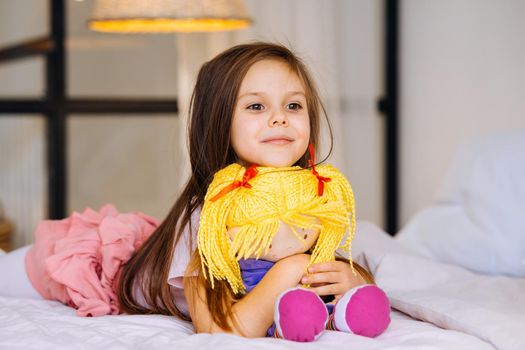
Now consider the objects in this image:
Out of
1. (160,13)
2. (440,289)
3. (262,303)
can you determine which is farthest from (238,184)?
(160,13)

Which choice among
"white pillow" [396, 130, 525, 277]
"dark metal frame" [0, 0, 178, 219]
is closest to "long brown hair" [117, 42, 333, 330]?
"white pillow" [396, 130, 525, 277]

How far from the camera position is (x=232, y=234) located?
4.12 feet

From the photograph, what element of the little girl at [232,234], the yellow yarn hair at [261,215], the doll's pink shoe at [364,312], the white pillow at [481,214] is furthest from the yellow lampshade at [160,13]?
the doll's pink shoe at [364,312]

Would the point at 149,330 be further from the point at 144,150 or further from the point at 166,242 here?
the point at 144,150

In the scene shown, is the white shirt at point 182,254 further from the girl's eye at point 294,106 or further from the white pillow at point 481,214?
the white pillow at point 481,214

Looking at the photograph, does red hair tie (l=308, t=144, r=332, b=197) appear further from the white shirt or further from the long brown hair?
the white shirt

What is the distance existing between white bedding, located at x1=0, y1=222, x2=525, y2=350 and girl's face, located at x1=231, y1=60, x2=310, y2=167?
0.29m

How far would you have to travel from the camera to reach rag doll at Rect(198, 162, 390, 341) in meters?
1.21

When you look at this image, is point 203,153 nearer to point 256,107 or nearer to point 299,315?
point 256,107

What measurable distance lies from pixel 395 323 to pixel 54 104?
1762 millimetres

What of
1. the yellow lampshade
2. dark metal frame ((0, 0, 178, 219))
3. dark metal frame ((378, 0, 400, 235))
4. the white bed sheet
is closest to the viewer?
the white bed sheet

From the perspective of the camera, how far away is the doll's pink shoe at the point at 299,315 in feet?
3.76

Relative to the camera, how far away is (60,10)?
273 centimetres

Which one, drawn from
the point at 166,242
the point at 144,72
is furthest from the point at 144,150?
the point at 166,242
